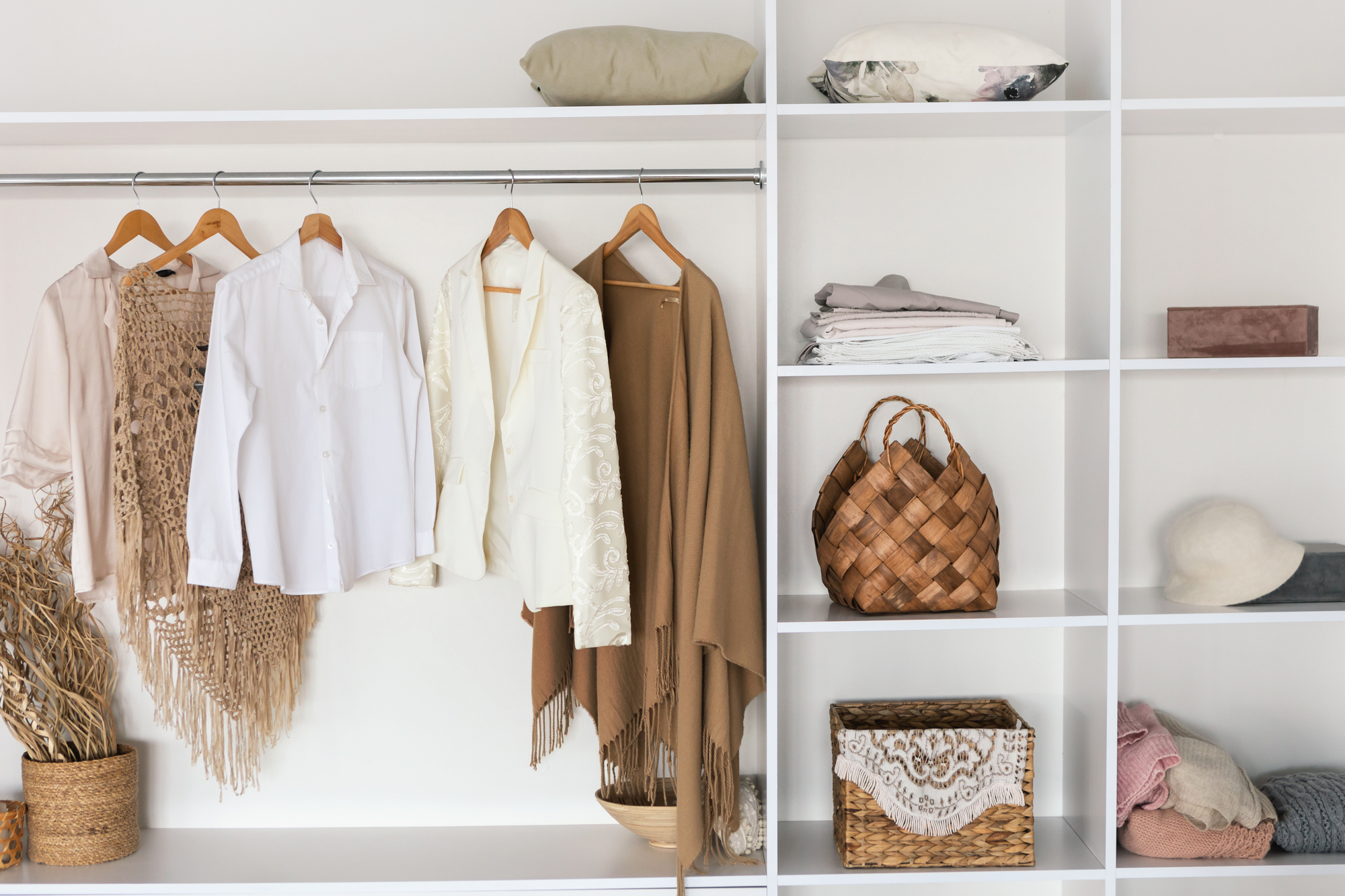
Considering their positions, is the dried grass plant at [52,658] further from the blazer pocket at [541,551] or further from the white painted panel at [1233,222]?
the white painted panel at [1233,222]

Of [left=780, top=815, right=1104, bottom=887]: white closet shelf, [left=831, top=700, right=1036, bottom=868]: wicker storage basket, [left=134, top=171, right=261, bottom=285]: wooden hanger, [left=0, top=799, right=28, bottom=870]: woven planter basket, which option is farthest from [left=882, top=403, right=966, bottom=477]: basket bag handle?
[left=0, top=799, right=28, bottom=870]: woven planter basket

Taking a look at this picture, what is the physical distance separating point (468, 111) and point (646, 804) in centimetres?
133

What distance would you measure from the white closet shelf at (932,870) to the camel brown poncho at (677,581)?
0.14 meters

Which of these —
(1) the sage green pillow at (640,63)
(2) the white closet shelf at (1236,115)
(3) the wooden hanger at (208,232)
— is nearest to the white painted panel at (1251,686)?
(2) the white closet shelf at (1236,115)

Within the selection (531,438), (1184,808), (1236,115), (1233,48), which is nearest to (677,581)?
(531,438)

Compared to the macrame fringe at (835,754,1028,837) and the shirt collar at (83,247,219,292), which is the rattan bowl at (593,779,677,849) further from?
the shirt collar at (83,247,219,292)

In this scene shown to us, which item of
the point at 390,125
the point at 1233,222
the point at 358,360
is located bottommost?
the point at 358,360

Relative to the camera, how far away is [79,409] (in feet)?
5.84

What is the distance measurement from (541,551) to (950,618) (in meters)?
0.74

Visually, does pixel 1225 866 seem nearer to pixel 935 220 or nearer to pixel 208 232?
pixel 935 220

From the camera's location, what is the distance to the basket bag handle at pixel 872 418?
1.90 meters

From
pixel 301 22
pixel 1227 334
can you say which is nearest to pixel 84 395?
pixel 301 22

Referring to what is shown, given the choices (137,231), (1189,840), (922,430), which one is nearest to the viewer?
(1189,840)

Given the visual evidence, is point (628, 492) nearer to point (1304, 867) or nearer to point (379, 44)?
point (379, 44)
